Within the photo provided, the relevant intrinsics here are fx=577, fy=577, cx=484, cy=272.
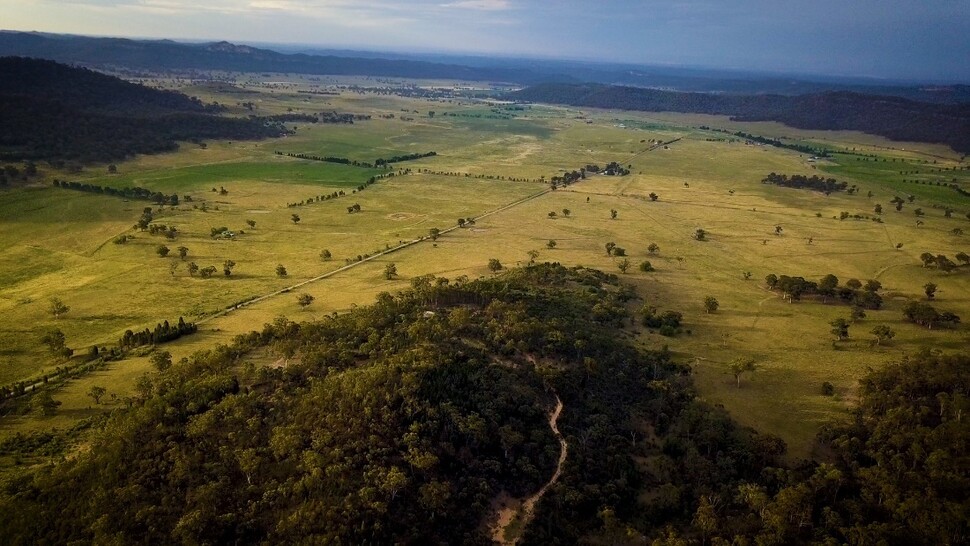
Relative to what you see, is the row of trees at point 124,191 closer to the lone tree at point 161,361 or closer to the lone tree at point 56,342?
Answer: the lone tree at point 56,342

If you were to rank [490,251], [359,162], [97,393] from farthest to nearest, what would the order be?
[359,162]
[490,251]
[97,393]

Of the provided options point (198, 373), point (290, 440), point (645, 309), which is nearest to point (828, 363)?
point (645, 309)

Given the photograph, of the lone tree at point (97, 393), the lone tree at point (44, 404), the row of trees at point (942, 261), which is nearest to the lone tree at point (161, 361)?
the lone tree at point (97, 393)

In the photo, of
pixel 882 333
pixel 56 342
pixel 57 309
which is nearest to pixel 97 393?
pixel 56 342

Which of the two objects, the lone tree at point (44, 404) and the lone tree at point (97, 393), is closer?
the lone tree at point (44, 404)

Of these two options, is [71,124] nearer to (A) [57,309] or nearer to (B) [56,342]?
(A) [57,309]

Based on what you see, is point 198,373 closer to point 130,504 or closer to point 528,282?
point 130,504
